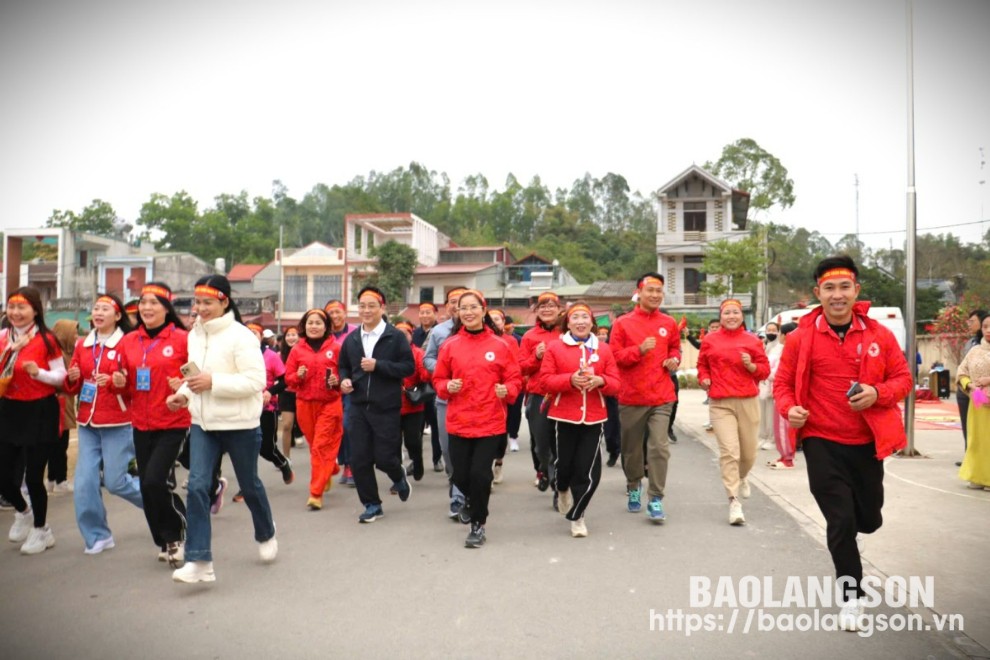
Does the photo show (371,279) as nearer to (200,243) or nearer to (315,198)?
(200,243)

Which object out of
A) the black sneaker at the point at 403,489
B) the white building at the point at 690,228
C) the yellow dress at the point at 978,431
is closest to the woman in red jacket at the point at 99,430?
the black sneaker at the point at 403,489

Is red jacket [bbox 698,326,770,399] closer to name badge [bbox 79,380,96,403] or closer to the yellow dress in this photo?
Result: the yellow dress

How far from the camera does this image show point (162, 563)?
5.57 m

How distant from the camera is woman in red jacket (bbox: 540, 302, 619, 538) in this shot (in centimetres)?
636

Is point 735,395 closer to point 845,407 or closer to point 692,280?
point 845,407

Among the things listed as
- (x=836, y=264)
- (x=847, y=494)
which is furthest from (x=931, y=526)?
(x=836, y=264)

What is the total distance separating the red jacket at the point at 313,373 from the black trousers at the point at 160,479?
7.68 ft

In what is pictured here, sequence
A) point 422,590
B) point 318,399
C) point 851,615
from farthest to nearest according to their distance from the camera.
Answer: point 318,399
point 422,590
point 851,615

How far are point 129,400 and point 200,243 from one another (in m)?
69.5

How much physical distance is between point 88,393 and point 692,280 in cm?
3611

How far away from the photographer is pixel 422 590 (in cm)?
489

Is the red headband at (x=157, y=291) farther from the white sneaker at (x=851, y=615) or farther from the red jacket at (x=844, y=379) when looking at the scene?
the white sneaker at (x=851, y=615)

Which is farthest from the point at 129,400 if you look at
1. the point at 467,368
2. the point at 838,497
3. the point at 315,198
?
the point at 315,198

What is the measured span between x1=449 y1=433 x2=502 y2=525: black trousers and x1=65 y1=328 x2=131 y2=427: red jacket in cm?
264
